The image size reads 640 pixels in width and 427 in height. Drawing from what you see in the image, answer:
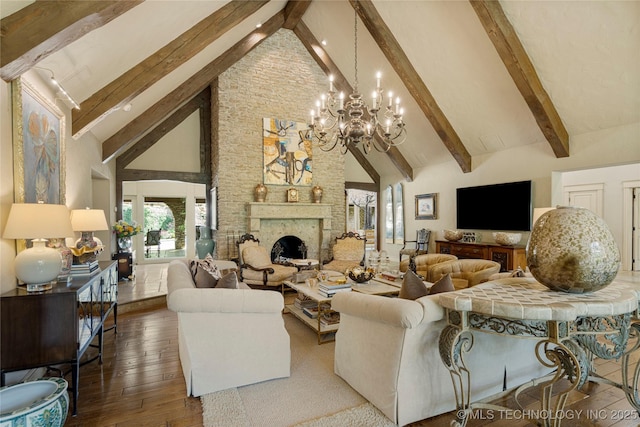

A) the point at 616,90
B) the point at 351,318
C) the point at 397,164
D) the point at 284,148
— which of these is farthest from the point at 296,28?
the point at 351,318

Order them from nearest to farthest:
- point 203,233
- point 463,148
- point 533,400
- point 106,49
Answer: point 533,400, point 106,49, point 463,148, point 203,233

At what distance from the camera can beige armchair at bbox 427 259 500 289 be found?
161 inches

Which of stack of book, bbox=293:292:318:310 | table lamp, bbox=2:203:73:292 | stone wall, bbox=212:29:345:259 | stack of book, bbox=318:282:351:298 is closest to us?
table lamp, bbox=2:203:73:292

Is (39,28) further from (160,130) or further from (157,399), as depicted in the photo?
(160,130)

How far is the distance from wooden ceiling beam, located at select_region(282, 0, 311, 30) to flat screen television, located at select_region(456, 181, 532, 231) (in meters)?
5.00

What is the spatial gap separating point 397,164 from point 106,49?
6.90 meters

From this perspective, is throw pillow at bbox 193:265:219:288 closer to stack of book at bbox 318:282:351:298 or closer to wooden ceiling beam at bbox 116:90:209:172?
stack of book at bbox 318:282:351:298

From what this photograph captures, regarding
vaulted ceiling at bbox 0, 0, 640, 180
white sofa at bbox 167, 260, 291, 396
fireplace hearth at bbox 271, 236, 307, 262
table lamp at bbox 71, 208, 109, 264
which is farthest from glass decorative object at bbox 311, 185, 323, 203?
white sofa at bbox 167, 260, 291, 396

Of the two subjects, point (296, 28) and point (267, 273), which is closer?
point (267, 273)

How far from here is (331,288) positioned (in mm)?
3707

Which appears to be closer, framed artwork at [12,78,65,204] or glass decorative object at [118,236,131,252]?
framed artwork at [12,78,65,204]

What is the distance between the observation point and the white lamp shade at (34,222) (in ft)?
7.25

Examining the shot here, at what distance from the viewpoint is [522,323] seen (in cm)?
181

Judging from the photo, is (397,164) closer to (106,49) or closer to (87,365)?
(106,49)
